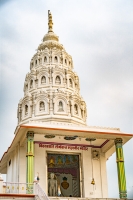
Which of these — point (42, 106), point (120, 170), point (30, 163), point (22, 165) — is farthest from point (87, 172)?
point (42, 106)

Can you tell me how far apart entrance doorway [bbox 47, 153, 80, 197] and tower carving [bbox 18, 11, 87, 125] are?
Answer: 349 centimetres

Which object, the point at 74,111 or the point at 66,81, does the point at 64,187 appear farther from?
the point at 66,81

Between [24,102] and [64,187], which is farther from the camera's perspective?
[24,102]

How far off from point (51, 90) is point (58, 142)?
582cm

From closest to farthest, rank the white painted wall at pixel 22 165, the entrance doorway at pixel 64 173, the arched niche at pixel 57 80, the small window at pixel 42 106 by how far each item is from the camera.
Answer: the white painted wall at pixel 22 165
the entrance doorway at pixel 64 173
the small window at pixel 42 106
the arched niche at pixel 57 80

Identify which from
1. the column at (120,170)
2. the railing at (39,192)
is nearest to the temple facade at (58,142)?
the column at (120,170)

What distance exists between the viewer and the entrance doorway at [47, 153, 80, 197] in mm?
24797

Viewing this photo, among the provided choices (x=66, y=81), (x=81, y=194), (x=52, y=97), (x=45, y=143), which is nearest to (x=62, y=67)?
(x=66, y=81)

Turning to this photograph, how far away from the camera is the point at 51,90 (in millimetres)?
29094

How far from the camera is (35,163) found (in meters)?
23.8

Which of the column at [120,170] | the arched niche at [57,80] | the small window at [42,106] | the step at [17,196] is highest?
Result: the arched niche at [57,80]

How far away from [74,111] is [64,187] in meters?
6.41

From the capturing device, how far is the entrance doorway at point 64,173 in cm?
2480

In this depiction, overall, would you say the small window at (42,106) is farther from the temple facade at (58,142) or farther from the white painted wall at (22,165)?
the white painted wall at (22,165)
